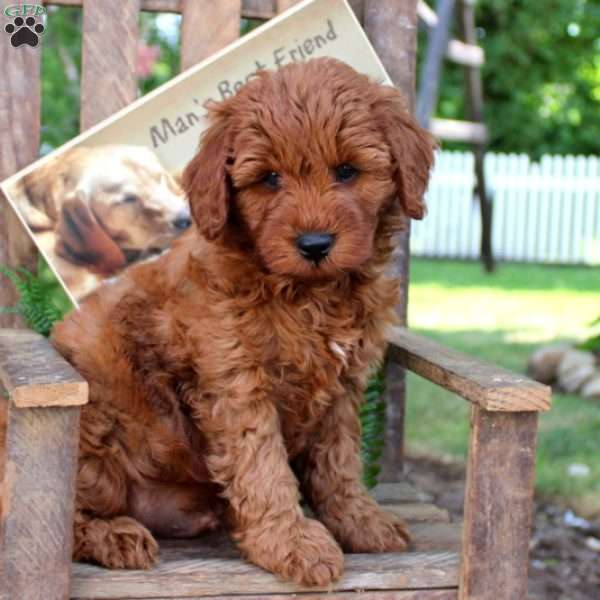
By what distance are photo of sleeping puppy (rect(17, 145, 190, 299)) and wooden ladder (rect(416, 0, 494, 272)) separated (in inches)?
117

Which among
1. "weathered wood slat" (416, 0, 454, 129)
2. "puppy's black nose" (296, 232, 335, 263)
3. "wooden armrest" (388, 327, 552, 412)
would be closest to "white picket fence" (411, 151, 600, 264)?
"weathered wood slat" (416, 0, 454, 129)

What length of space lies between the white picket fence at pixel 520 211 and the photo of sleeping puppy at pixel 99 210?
1517 centimetres

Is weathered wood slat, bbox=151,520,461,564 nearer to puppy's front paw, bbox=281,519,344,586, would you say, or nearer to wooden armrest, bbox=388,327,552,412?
puppy's front paw, bbox=281,519,344,586

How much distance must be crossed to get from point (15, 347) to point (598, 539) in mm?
3030

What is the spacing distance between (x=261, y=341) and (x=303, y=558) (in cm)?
55

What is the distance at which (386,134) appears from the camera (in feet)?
9.00

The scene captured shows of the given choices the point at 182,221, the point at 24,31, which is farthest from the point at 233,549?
the point at 24,31

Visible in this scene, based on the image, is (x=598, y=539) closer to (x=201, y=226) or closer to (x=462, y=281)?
(x=201, y=226)

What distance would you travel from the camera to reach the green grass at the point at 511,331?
592 cm

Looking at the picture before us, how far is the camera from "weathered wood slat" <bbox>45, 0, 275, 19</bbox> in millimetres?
3694

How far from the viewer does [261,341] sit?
110 inches

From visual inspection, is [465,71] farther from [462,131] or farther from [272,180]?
[272,180]

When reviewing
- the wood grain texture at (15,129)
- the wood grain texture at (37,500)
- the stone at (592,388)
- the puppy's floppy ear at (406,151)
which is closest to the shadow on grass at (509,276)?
the stone at (592,388)

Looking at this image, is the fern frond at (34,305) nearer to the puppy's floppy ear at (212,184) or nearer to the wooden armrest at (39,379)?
the wooden armrest at (39,379)
